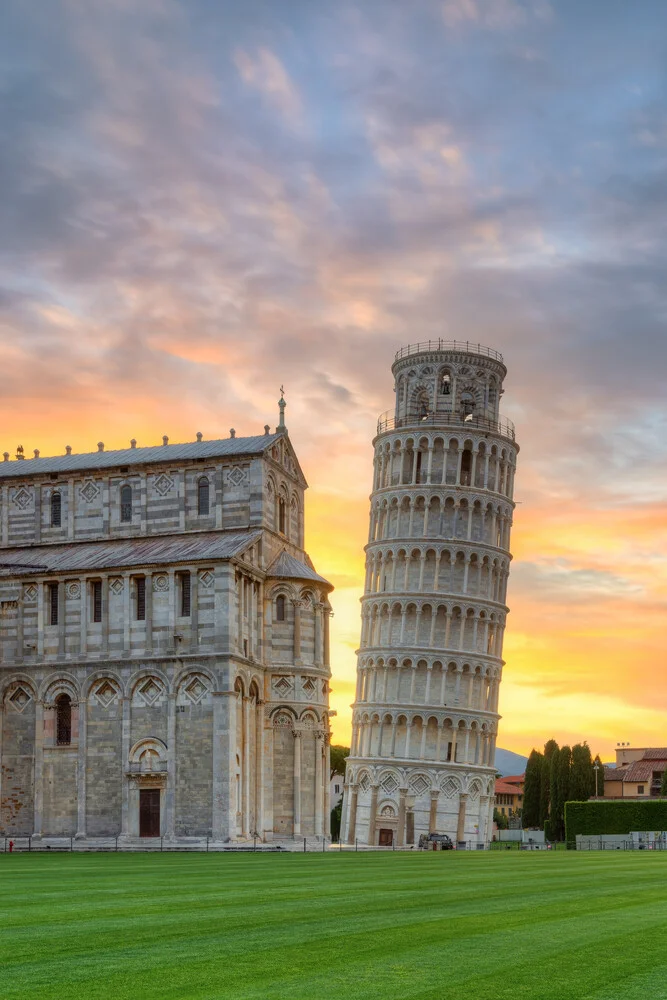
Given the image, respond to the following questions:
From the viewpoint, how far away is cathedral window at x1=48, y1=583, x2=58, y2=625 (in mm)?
66250

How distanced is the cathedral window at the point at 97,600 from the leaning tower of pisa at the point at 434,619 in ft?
140

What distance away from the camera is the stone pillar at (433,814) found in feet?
328

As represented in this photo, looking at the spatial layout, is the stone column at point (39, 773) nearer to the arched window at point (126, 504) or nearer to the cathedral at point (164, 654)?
the cathedral at point (164, 654)

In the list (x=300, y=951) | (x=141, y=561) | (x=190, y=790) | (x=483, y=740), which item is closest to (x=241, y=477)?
(x=141, y=561)

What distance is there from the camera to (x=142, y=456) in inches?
2842

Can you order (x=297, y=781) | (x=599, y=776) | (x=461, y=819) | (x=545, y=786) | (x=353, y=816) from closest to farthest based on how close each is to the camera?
(x=297, y=781) < (x=461, y=819) < (x=353, y=816) < (x=545, y=786) < (x=599, y=776)

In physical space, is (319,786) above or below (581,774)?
above

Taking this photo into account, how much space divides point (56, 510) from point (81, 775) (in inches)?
633

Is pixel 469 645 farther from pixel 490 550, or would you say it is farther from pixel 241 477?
pixel 241 477

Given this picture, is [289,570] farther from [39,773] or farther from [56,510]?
[39,773]

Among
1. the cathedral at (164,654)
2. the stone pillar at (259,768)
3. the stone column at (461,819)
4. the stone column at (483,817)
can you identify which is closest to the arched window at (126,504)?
the cathedral at (164,654)

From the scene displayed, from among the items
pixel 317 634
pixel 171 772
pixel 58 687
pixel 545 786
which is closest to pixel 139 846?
pixel 171 772

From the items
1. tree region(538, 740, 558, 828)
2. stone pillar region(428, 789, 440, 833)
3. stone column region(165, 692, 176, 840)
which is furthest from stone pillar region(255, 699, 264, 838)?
tree region(538, 740, 558, 828)

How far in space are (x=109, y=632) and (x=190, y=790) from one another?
8.93 meters
